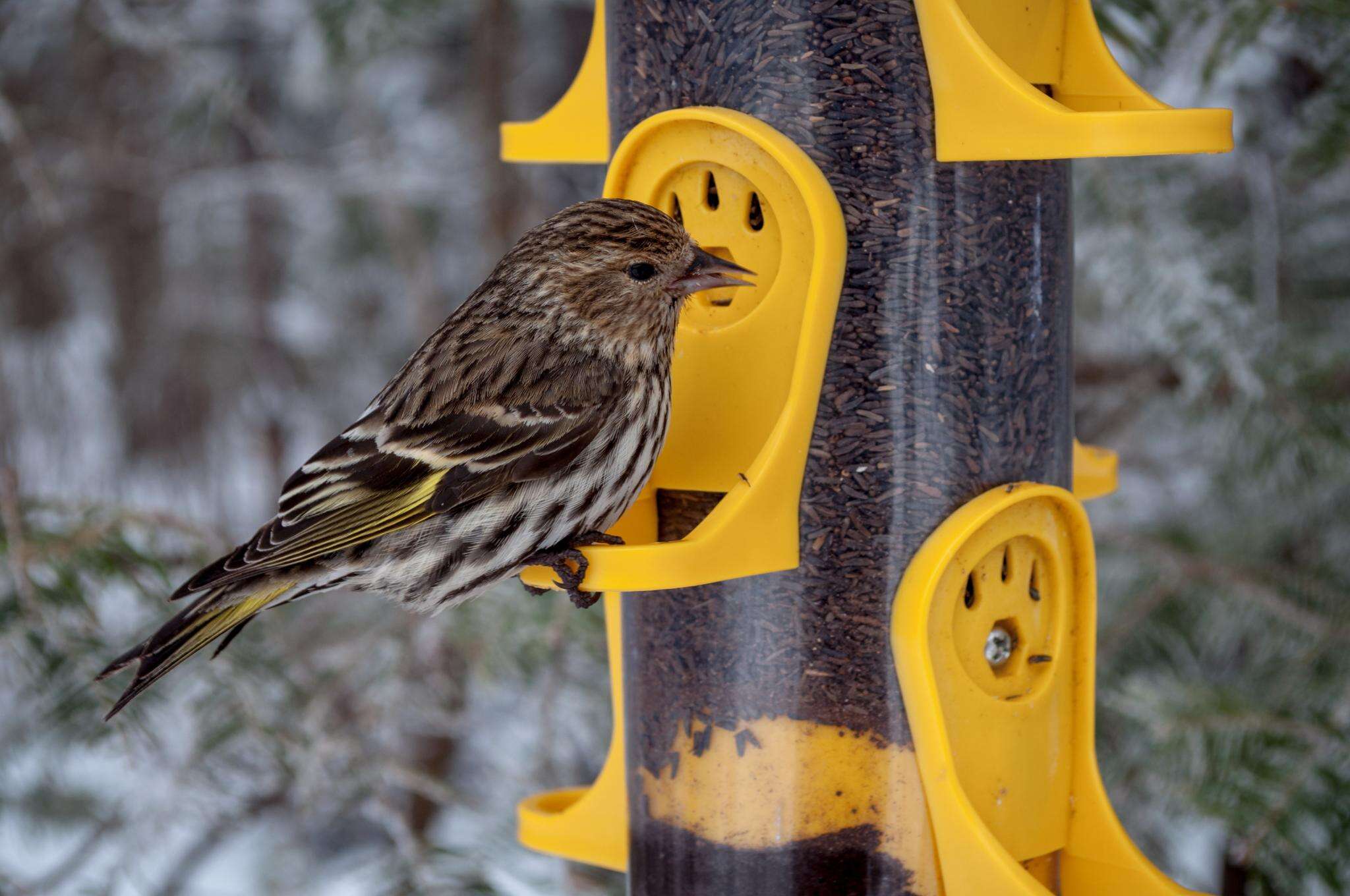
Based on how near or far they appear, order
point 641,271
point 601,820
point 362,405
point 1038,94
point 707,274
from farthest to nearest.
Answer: point 362,405 < point 601,820 < point 641,271 < point 707,274 < point 1038,94

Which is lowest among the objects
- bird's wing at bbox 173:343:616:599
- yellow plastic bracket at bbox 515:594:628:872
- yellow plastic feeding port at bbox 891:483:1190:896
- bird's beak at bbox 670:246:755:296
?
yellow plastic bracket at bbox 515:594:628:872

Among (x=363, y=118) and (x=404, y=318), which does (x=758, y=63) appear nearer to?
(x=363, y=118)

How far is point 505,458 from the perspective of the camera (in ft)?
8.10

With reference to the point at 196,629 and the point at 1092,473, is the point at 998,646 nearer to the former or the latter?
the point at 1092,473

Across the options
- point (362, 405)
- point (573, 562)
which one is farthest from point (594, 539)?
point (362, 405)

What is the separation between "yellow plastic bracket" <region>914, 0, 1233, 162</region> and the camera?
2.03m

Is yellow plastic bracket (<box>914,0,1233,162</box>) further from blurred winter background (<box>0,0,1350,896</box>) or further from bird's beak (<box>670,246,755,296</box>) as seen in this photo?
blurred winter background (<box>0,0,1350,896</box>)

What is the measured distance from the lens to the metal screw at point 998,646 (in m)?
2.42

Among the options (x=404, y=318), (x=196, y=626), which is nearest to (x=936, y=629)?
(x=196, y=626)

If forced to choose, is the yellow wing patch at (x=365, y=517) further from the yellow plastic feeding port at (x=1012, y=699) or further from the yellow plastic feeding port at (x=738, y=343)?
the yellow plastic feeding port at (x=1012, y=699)

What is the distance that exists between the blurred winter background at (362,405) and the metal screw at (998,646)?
47 centimetres

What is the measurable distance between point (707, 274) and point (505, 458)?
0.45 meters

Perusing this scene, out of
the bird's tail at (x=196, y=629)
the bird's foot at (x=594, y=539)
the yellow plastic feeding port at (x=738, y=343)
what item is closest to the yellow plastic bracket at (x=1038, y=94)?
the yellow plastic feeding port at (x=738, y=343)

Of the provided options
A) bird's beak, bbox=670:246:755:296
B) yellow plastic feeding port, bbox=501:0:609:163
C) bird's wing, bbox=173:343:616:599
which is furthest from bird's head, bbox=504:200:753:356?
yellow plastic feeding port, bbox=501:0:609:163
